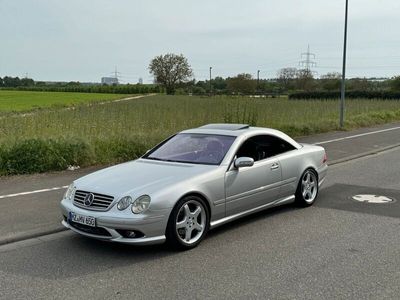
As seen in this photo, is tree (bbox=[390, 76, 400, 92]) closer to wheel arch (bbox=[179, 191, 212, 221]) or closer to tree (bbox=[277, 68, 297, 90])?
tree (bbox=[277, 68, 297, 90])

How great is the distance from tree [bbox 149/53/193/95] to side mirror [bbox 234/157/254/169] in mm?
101051

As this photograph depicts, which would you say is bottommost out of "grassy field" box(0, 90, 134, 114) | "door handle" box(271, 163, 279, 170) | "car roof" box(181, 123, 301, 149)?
"grassy field" box(0, 90, 134, 114)

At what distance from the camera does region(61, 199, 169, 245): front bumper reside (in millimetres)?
4543

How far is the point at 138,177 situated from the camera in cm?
510

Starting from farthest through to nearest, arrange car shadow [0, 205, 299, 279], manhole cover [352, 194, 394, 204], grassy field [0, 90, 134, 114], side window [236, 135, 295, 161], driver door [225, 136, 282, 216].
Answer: grassy field [0, 90, 134, 114], manhole cover [352, 194, 394, 204], side window [236, 135, 295, 161], driver door [225, 136, 282, 216], car shadow [0, 205, 299, 279]

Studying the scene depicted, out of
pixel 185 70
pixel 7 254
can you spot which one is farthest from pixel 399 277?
pixel 185 70

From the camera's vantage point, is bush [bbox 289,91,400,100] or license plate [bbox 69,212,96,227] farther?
bush [bbox 289,91,400,100]

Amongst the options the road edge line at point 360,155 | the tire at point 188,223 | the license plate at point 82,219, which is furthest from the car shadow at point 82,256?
the road edge line at point 360,155

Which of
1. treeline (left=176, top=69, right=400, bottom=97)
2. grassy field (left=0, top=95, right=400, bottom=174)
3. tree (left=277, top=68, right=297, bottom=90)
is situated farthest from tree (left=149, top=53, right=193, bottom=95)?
grassy field (left=0, top=95, right=400, bottom=174)

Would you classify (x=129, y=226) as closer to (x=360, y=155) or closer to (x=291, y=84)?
(x=360, y=155)

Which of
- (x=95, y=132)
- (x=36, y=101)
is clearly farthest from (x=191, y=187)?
(x=36, y=101)

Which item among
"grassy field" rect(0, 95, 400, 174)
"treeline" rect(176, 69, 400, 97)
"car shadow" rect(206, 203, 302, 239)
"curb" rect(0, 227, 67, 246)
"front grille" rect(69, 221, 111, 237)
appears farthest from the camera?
"treeline" rect(176, 69, 400, 97)

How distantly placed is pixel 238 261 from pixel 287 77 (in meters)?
90.3

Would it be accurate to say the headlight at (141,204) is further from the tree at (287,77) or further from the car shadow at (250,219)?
the tree at (287,77)
